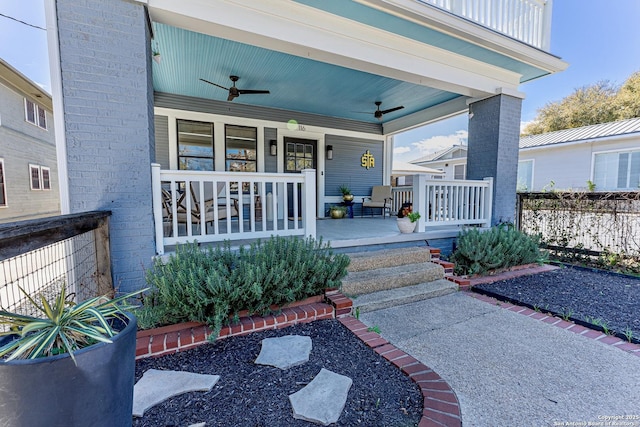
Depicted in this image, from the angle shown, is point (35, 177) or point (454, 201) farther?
point (35, 177)

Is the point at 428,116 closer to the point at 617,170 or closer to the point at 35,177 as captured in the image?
the point at 617,170

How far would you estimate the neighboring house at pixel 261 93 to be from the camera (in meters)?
2.61

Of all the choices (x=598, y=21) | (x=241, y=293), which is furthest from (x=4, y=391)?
(x=598, y=21)

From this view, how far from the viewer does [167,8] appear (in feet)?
9.09

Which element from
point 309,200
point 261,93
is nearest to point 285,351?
point 309,200

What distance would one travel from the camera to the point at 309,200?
138 inches

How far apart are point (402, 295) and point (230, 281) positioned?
185cm

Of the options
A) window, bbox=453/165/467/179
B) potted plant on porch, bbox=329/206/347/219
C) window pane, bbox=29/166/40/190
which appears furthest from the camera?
window, bbox=453/165/467/179

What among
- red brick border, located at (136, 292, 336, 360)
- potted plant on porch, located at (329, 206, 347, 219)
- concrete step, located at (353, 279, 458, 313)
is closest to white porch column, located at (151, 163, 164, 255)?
red brick border, located at (136, 292, 336, 360)

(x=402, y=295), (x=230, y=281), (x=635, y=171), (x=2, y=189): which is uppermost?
(x=635, y=171)

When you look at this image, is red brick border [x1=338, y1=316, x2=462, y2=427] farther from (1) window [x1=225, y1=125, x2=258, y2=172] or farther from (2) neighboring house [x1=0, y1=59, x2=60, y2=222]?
(2) neighboring house [x1=0, y1=59, x2=60, y2=222]

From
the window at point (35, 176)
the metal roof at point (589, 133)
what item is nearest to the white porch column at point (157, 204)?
the window at point (35, 176)

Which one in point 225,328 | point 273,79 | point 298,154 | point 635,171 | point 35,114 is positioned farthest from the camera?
point 635,171

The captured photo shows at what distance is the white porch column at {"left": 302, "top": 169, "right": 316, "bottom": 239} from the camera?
3.43 metres
